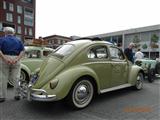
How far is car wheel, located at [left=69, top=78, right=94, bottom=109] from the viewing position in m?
4.25

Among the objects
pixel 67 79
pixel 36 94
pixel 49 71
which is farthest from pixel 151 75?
pixel 36 94

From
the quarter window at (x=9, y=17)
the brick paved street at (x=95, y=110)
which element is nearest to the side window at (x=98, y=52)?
the brick paved street at (x=95, y=110)

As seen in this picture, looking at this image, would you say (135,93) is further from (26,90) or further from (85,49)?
(26,90)

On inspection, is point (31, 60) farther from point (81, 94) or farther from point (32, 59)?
point (81, 94)

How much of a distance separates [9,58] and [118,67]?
9.58 ft

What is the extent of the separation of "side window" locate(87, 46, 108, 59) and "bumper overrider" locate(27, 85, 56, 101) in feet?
4.93

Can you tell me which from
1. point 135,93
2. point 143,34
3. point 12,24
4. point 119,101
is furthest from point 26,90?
point 12,24

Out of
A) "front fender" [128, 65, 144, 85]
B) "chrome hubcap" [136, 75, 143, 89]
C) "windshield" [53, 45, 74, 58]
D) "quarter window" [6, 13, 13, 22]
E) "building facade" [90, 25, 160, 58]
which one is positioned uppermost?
"quarter window" [6, 13, 13, 22]

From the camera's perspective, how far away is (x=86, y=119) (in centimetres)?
381

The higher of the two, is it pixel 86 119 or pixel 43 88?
pixel 43 88

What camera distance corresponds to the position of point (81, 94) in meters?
4.42

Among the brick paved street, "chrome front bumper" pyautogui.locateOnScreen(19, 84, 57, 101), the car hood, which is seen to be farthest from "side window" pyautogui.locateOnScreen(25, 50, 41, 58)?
"chrome front bumper" pyautogui.locateOnScreen(19, 84, 57, 101)

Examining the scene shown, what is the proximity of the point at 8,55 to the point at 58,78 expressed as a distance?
154cm

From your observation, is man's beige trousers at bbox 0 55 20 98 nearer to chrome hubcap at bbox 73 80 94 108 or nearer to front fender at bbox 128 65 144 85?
chrome hubcap at bbox 73 80 94 108
